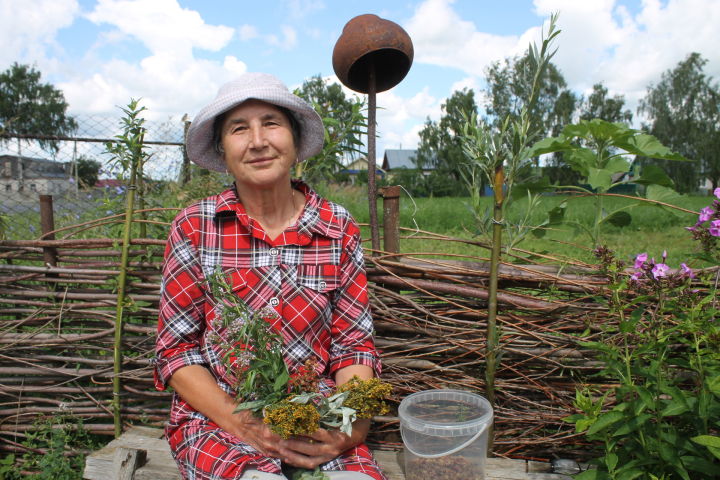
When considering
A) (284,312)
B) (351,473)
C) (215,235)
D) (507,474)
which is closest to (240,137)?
(215,235)

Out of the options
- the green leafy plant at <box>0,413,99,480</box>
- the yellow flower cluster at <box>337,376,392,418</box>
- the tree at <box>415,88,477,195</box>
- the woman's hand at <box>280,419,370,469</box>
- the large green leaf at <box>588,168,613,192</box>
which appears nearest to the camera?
the yellow flower cluster at <box>337,376,392,418</box>

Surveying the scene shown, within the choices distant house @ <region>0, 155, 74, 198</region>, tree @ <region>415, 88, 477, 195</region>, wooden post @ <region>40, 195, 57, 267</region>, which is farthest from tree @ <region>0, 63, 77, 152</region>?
wooden post @ <region>40, 195, 57, 267</region>

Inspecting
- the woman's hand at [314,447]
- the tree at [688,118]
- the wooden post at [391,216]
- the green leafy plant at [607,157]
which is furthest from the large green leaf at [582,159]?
the tree at [688,118]

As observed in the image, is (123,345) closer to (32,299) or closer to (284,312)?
(32,299)

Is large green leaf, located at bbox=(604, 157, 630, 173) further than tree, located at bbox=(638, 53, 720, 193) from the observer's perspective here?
No

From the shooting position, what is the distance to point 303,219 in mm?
1863

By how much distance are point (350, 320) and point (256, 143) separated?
72cm

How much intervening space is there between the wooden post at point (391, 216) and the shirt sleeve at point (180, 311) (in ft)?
3.05

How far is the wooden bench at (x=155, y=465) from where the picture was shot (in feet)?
6.39

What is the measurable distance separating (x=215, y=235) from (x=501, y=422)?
57.1 inches

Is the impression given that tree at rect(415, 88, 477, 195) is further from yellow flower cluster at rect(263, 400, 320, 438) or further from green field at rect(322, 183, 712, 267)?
yellow flower cluster at rect(263, 400, 320, 438)

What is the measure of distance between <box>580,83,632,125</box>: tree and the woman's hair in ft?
143

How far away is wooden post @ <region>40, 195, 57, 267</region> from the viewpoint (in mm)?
2631

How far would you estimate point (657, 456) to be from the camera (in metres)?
1.57
